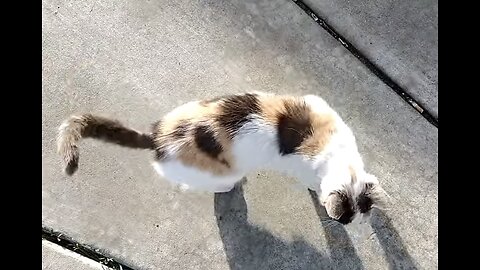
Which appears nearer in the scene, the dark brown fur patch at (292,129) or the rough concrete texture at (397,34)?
the dark brown fur patch at (292,129)

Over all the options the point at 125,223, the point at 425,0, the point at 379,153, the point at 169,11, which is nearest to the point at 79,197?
the point at 125,223

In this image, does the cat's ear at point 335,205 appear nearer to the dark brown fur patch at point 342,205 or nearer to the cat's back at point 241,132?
the dark brown fur patch at point 342,205

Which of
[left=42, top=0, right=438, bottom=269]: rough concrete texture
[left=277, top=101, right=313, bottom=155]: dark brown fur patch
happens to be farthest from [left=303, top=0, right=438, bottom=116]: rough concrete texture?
[left=277, top=101, right=313, bottom=155]: dark brown fur patch

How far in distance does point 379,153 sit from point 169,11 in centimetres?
150

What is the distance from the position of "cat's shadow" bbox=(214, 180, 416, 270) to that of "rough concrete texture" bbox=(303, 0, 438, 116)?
83 centimetres

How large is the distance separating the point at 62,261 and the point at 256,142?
1340 mm

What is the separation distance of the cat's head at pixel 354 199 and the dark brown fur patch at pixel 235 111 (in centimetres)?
53

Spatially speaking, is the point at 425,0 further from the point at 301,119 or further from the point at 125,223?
the point at 125,223

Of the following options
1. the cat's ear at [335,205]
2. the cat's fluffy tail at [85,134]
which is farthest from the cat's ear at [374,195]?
the cat's fluffy tail at [85,134]

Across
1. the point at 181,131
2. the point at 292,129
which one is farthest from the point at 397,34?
the point at 181,131

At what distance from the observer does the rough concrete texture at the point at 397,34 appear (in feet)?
12.0

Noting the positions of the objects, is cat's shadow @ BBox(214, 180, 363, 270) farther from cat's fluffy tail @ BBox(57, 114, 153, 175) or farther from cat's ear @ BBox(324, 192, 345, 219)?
cat's fluffy tail @ BBox(57, 114, 153, 175)

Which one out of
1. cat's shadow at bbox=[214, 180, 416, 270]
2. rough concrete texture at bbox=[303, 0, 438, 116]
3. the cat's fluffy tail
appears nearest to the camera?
the cat's fluffy tail

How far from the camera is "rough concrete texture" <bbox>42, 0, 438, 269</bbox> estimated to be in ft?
11.4
